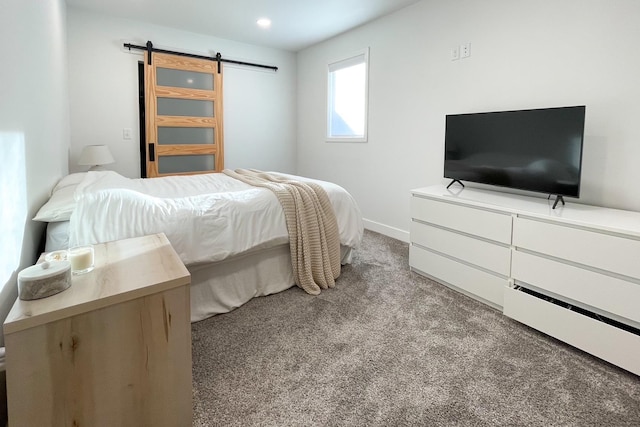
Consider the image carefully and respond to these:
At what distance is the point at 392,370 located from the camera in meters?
1.67

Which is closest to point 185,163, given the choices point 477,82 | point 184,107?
point 184,107

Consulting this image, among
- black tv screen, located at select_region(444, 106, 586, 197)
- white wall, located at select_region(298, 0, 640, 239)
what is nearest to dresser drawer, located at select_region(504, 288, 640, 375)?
black tv screen, located at select_region(444, 106, 586, 197)

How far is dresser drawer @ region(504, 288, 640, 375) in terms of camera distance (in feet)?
5.31

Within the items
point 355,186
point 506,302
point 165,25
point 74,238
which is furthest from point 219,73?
point 506,302

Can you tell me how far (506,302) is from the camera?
2104 millimetres

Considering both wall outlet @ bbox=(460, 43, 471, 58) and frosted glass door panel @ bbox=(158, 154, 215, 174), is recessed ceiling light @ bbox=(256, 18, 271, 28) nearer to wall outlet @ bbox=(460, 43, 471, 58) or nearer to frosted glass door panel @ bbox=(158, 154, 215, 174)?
frosted glass door panel @ bbox=(158, 154, 215, 174)

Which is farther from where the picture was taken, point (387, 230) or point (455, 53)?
point (387, 230)

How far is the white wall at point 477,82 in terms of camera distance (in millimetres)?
2127

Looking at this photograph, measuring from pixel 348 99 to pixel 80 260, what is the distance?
3.81 meters

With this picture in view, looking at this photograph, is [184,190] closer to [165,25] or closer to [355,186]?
[355,186]

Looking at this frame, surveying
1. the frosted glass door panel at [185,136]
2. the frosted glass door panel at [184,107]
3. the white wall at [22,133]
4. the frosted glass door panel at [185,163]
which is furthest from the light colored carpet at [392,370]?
the frosted glass door panel at [184,107]

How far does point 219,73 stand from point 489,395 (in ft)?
14.9

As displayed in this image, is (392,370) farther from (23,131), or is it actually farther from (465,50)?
(465,50)

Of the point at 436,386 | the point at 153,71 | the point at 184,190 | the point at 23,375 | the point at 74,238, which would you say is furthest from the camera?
the point at 153,71
